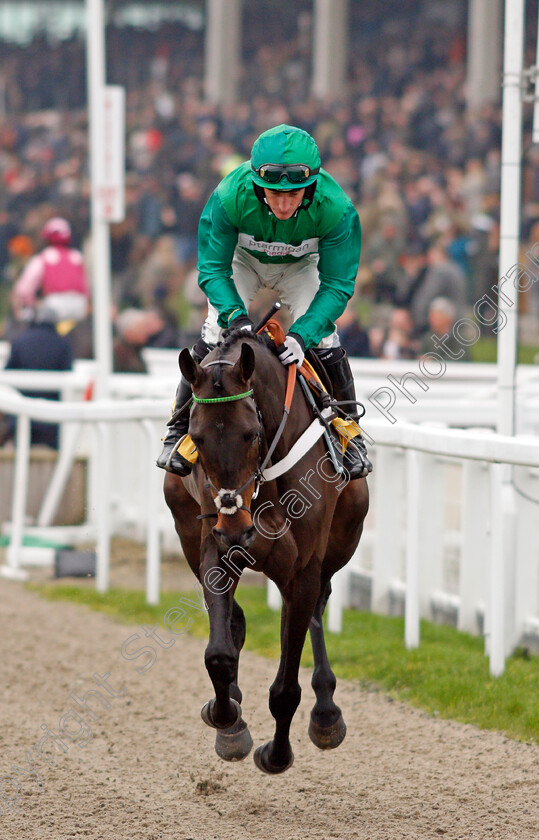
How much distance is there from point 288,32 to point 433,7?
3732 mm

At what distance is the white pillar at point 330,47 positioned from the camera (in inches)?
848

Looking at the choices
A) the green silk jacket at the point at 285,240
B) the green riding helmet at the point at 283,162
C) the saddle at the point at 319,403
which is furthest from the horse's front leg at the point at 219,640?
the green riding helmet at the point at 283,162

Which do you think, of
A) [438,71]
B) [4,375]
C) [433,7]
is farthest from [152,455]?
[433,7]

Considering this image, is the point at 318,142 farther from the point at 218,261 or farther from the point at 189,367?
the point at 189,367

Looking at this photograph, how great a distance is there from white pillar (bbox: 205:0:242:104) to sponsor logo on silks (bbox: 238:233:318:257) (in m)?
18.9

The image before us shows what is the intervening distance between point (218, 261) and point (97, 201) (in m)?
4.99

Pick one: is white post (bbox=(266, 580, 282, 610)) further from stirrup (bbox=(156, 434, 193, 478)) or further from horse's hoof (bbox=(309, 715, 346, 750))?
stirrup (bbox=(156, 434, 193, 478))

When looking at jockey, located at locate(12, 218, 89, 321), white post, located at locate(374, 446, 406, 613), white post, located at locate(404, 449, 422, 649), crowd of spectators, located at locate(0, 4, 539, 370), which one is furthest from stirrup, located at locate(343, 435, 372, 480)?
jockey, located at locate(12, 218, 89, 321)

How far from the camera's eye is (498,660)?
5652 millimetres

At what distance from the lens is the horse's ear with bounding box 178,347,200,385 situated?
390 cm

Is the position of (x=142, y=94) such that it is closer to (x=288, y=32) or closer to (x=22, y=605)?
(x=288, y=32)

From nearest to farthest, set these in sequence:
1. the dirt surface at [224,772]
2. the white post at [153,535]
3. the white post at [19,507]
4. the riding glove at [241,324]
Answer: the dirt surface at [224,772], the riding glove at [241,324], the white post at [153,535], the white post at [19,507]

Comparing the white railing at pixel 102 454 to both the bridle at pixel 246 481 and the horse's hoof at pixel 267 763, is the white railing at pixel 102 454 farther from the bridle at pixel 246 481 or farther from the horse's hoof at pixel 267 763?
the bridle at pixel 246 481

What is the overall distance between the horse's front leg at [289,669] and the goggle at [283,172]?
136 cm
